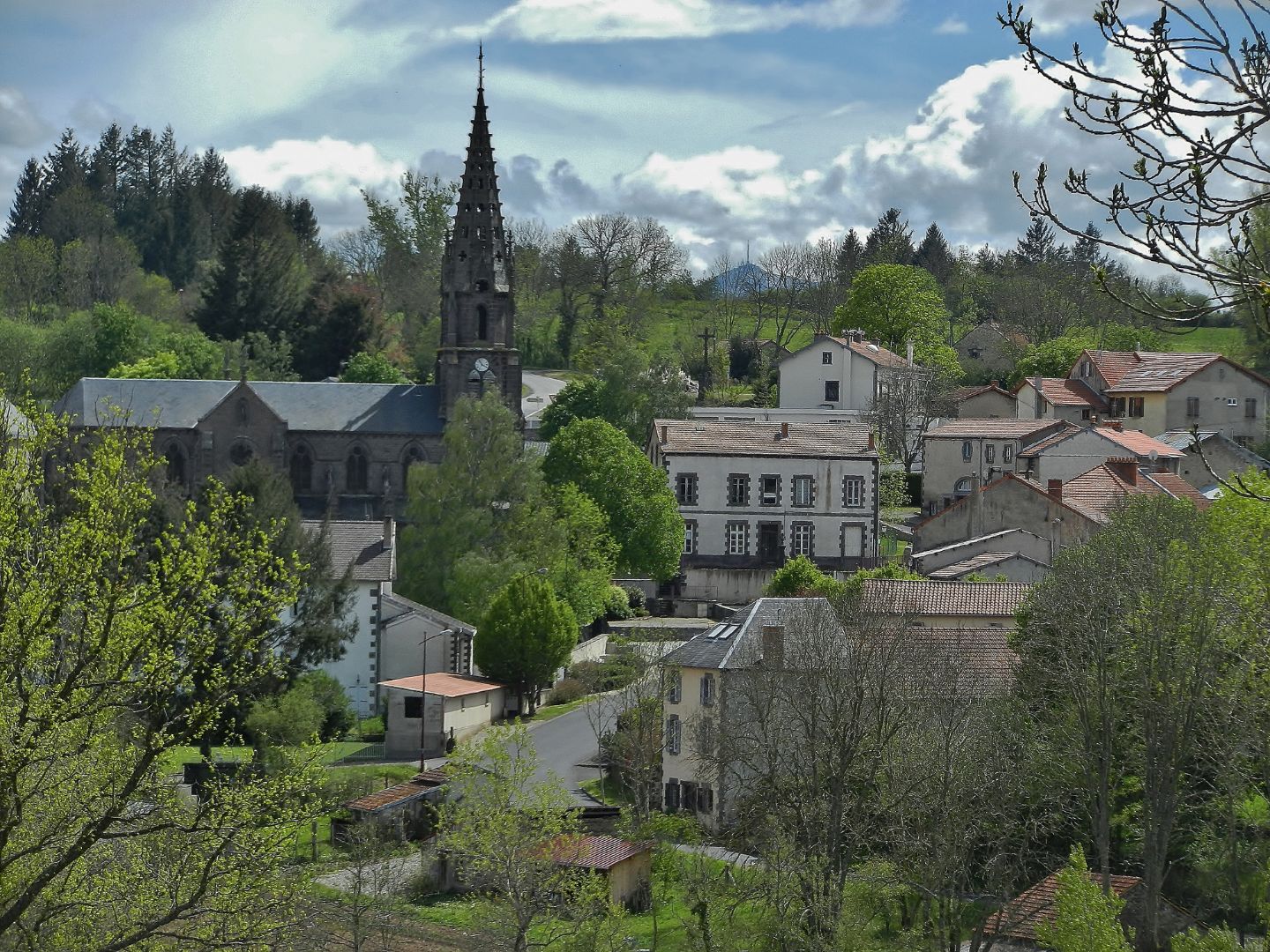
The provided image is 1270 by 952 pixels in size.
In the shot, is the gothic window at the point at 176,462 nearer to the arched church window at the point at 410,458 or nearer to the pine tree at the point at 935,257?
the arched church window at the point at 410,458

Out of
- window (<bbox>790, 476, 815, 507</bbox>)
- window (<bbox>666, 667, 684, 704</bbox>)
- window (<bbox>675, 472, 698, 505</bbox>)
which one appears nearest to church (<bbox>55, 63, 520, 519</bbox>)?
window (<bbox>675, 472, 698, 505</bbox>)

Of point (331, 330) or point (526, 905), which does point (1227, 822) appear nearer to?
point (526, 905)

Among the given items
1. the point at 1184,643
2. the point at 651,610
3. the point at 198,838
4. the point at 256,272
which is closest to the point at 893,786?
the point at 1184,643

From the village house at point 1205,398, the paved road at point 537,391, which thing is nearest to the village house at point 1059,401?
the village house at point 1205,398

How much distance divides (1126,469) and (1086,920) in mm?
35791

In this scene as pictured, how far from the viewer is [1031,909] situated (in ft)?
96.6

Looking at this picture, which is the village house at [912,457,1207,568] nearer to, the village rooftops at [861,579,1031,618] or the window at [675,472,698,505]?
the village rooftops at [861,579,1031,618]

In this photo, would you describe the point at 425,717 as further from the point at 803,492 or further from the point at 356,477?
the point at 356,477

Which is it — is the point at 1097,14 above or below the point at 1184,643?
above

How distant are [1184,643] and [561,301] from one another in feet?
263

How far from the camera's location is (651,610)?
199 feet

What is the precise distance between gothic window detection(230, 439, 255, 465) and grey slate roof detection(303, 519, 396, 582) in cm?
1630

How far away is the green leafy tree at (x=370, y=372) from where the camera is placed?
8319 centimetres

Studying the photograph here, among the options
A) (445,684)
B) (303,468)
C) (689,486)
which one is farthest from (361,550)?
(303,468)
